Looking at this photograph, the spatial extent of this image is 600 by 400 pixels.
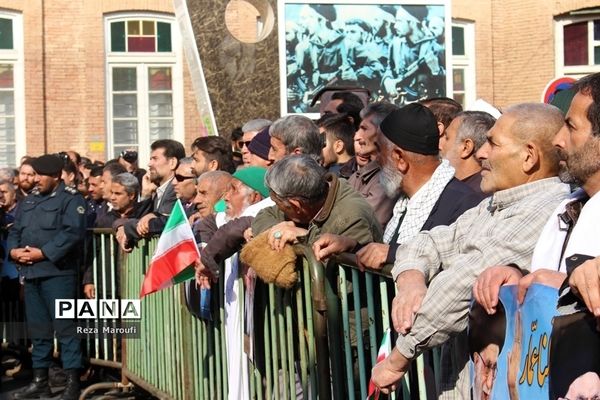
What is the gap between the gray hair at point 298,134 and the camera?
6.98 metres

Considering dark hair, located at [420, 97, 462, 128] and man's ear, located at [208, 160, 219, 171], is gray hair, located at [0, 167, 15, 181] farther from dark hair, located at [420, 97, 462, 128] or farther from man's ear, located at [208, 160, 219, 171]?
dark hair, located at [420, 97, 462, 128]

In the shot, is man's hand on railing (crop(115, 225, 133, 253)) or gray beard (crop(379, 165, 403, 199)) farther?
man's hand on railing (crop(115, 225, 133, 253))

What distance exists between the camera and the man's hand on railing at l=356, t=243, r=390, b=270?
→ 14.6 feet

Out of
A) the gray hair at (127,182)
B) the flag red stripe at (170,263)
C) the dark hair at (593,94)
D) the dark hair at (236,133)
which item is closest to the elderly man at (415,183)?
the dark hair at (593,94)

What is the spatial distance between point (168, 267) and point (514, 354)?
4477 mm

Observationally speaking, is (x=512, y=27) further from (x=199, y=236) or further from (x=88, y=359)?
(x=199, y=236)

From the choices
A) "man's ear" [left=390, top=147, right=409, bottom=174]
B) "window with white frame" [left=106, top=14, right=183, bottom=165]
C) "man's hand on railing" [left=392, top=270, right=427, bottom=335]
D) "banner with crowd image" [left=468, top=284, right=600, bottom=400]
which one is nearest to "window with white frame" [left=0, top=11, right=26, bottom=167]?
"window with white frame" [left=106, top=14, right=183, bottom=165]

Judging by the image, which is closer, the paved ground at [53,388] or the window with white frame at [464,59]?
the paved ground at [53,388]

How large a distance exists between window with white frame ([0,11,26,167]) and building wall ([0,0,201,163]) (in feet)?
0.66

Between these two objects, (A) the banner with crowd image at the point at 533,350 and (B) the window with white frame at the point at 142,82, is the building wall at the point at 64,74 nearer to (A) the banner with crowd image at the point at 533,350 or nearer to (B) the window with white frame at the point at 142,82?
(B) the window with white frame at the point at 142,82

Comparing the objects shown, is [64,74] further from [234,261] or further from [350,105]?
[234,261]

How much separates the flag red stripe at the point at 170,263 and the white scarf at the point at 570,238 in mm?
4049

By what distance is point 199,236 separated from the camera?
7738mm

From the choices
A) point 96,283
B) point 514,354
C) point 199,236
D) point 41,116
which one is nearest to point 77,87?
point 41,116
